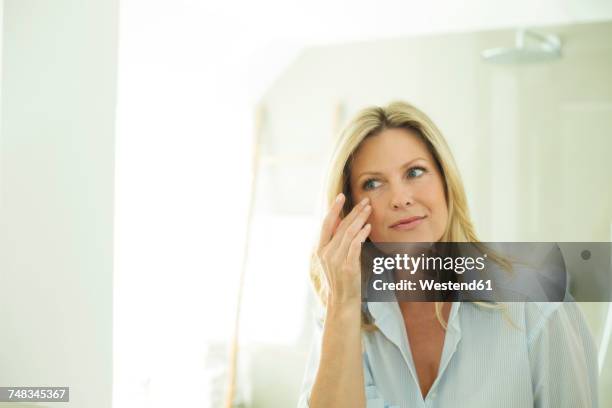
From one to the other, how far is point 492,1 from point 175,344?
3.35 feet

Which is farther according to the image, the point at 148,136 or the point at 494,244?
the point at 148,136

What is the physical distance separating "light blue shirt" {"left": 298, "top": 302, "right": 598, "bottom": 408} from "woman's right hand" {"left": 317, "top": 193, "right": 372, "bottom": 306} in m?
0.06

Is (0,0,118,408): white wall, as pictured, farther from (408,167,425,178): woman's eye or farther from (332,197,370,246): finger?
(408,167,425,178): woman's eye

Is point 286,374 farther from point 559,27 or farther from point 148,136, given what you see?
point 559,27

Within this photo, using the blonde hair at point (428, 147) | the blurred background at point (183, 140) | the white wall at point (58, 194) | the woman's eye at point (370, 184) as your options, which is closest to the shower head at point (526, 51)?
the blurred background at point (183, 140)

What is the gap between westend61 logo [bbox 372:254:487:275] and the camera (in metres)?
0.86

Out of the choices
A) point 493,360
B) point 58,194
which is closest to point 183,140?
point 58,194

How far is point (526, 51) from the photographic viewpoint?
1.05 meters

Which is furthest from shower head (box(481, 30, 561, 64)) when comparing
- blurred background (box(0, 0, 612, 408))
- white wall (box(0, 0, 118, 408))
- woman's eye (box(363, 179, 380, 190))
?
white wall (box(0, 0, 118, 408))

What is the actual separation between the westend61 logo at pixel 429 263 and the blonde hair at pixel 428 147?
30 millimetres

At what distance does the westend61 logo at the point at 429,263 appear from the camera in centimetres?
86

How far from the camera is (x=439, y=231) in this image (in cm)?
84

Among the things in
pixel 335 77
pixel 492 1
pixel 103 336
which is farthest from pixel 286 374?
pixel 492 1

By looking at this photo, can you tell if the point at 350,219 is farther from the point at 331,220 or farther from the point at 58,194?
the point at 58,194
